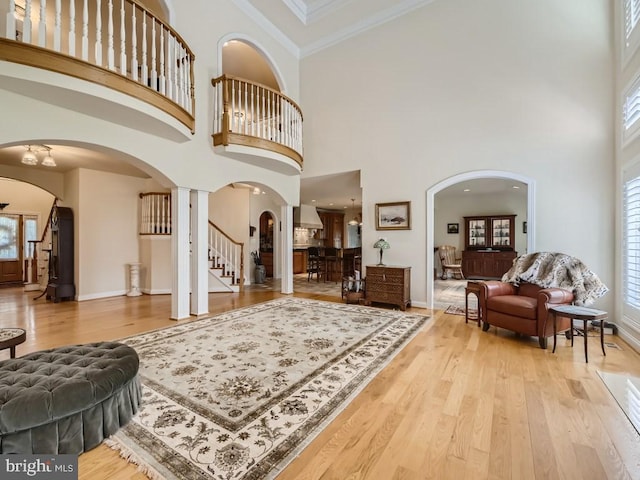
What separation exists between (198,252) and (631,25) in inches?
263

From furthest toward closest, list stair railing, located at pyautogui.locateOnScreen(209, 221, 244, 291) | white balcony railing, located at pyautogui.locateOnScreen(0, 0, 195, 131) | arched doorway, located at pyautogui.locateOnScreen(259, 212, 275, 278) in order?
arched doorway, located at pyautogui.locateOnScreen(259, 212, 275, 278), stair railing, located at pyautogui.locateOnScreen(209, 221, 244, 291), white balcony railing, located at pyautogui.locateOnScreen(0, 0, 195, 131)

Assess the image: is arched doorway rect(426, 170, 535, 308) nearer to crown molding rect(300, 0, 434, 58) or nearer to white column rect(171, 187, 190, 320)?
crown molding rect(300, 0, 434, 58)

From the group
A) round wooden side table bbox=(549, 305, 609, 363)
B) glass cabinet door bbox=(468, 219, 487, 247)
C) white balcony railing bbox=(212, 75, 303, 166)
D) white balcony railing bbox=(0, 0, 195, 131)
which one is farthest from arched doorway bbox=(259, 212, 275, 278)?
round wooden side table bbox=(549, 305, 609, 363)

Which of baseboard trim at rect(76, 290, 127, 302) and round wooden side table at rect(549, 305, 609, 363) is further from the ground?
round wooden side table at rect(549, 305, 609, 363)

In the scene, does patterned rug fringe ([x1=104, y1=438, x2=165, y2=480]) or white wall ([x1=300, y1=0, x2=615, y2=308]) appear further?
white wall ([x1=300, y1=0, x2=615, y2=308])

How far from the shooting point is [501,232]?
9305 mm

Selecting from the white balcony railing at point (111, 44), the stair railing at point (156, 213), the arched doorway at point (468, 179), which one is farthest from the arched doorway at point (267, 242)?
the white balcony railing at point (111, 44)

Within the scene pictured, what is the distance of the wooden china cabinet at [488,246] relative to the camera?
8.98m

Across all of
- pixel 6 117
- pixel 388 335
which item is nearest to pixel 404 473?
pixel 388 335

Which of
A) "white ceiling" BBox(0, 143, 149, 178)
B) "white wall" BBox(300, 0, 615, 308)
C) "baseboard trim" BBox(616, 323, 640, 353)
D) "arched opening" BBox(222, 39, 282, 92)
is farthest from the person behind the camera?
"arched opening" BBox(222, 39, 282, 92)

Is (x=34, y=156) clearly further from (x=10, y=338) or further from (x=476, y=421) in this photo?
(x=476, y=421)

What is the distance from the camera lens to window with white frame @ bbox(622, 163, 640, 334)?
3.37 meters

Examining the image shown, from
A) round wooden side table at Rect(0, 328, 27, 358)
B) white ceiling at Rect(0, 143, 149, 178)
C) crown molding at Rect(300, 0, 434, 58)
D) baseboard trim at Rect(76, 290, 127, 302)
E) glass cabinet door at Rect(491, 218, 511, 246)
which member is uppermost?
crown molding at Rect(300, 0, 434, 58)

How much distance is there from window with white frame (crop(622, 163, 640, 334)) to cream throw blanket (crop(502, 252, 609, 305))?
0.32 meters
